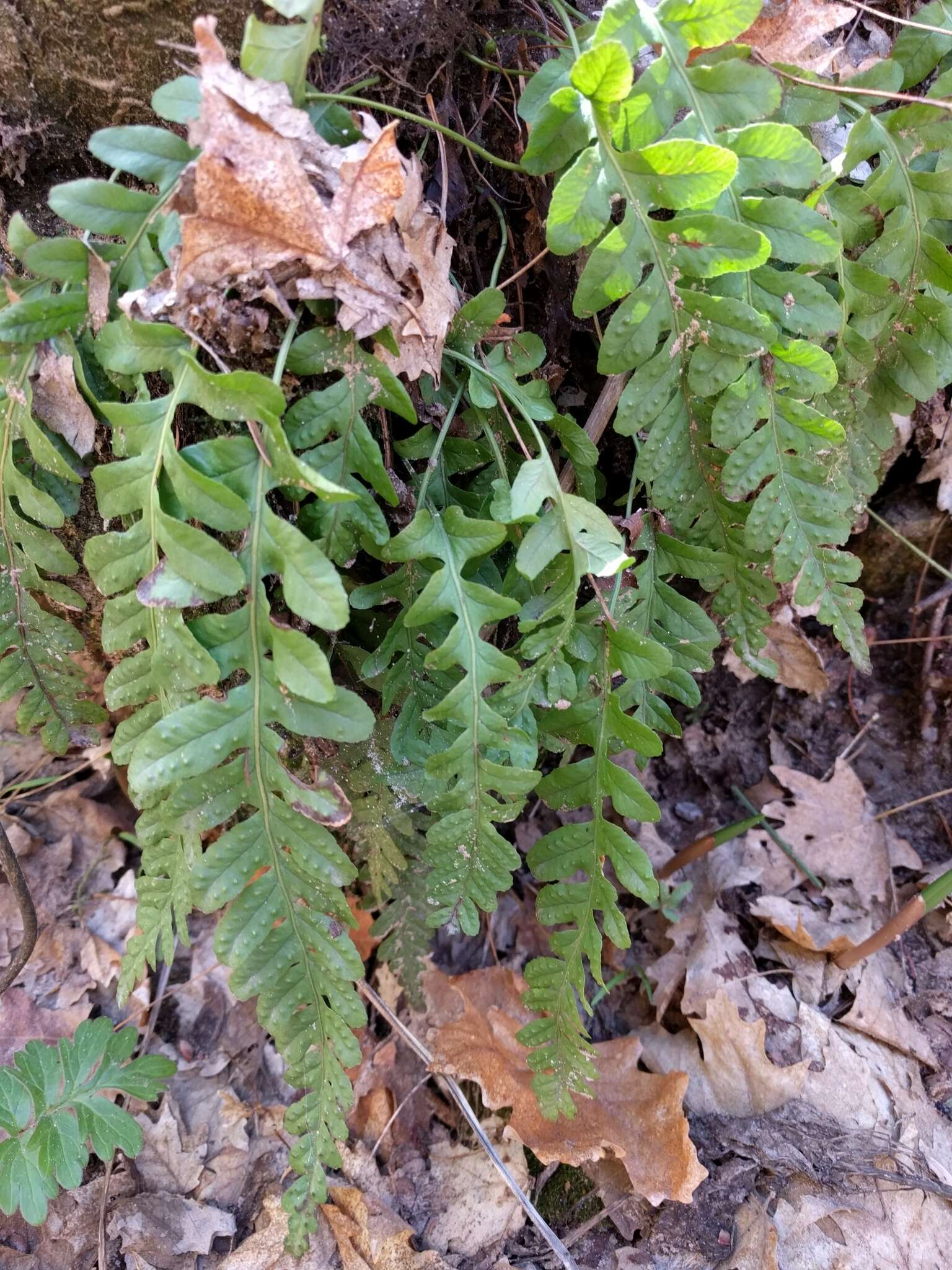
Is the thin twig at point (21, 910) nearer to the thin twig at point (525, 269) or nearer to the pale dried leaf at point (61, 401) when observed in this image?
the pale dried leaf at point (61, 401)

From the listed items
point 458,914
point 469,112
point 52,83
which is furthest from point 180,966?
point 469,112

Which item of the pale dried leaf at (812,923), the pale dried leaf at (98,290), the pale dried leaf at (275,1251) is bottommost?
the pale dried leaf at (275,1251)

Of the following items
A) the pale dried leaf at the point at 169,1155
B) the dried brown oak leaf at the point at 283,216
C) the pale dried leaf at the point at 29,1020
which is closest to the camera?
the dried brown oak leaf at the point at 283,216

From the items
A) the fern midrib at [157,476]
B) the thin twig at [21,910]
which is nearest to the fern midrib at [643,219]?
the fern midrib at [157,476]

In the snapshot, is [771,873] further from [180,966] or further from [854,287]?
[180,966]

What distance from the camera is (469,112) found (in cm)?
156

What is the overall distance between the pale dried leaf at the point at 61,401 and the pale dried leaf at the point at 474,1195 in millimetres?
1713

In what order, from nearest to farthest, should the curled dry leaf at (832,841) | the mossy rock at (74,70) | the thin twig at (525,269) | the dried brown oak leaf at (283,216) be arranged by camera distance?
the dried brown oak leaf at (283,216), the mossy rock at (74,70), the thin twig at (525,269), the curled dry leaf at (832,841)

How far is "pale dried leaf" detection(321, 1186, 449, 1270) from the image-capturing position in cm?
161

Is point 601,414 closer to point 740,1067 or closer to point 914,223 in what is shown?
point 914,223

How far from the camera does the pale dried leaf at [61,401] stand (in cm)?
130

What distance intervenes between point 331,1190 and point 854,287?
217 cm

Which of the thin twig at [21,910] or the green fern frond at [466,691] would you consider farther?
the thin twig at [21,910]

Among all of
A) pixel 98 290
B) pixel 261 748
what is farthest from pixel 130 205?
pixel 261 748
